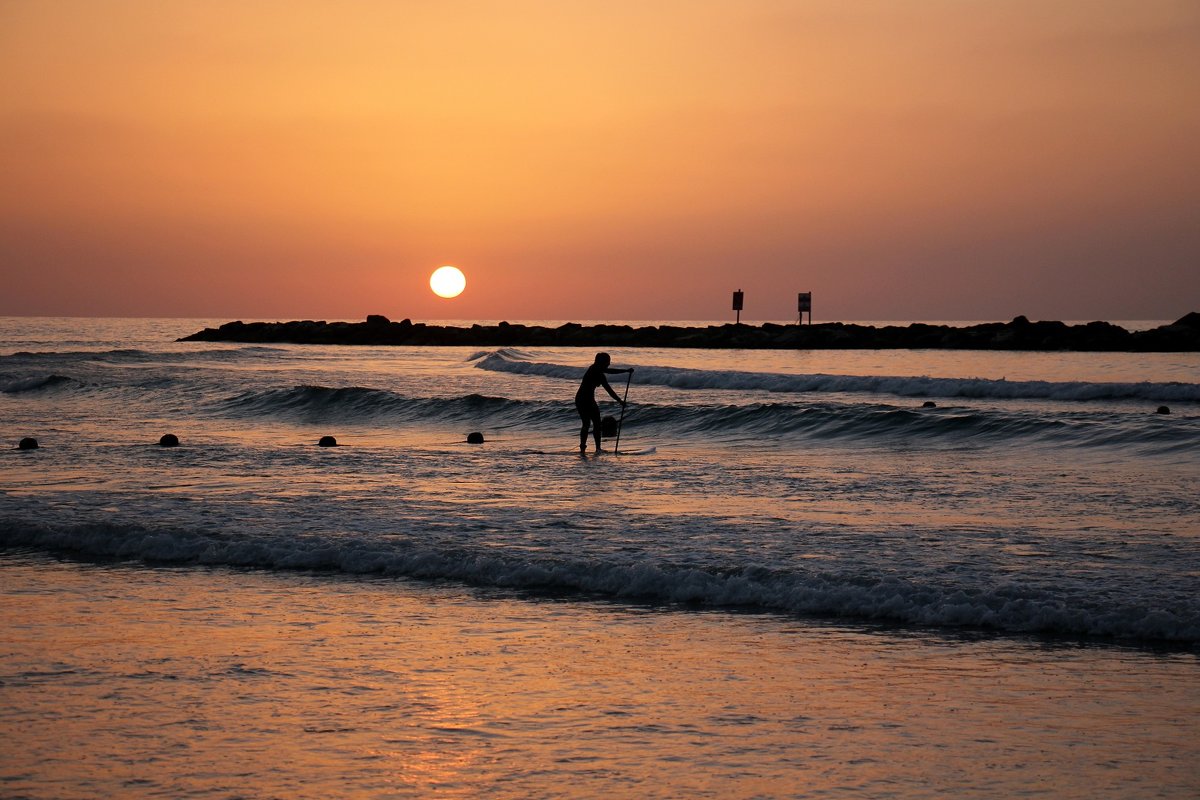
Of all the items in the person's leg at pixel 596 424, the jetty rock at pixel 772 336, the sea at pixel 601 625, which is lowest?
the sea at pixel 601 625

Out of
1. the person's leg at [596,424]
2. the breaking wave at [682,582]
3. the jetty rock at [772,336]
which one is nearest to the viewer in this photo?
the breaking wave at [682,582]

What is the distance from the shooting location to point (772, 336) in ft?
275

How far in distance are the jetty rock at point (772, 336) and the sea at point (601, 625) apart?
177 ft

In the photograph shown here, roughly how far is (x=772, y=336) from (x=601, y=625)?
7625 cm

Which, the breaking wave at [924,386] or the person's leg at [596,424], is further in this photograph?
the breaking wave at [924,386]

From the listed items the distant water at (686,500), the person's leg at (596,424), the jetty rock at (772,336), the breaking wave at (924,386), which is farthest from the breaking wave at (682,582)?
the jetty rock at (772,336)

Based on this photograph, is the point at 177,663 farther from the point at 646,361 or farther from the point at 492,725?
the point at 646,361

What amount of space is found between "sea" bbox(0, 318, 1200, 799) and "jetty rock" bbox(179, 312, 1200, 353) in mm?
53984

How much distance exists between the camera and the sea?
5730 millimetres

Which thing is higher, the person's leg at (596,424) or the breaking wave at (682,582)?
the person's leg at (596,424)

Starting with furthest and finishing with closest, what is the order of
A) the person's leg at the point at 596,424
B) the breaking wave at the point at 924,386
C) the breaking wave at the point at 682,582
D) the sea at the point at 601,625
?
the breaking wave at the point at 924,386, the person's leg at the point at 596,424, the breaking wave at the point at 682,582, the sea at the point at 601,625

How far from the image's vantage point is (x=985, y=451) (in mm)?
21516

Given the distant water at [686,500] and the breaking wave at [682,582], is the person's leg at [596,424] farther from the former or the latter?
the breaking wave at [682,582]

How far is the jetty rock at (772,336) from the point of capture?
7138 centimetres
